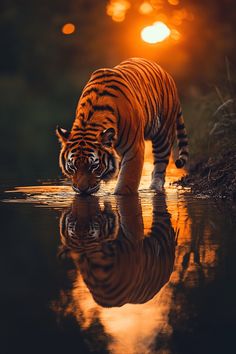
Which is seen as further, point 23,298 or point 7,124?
point 7,124

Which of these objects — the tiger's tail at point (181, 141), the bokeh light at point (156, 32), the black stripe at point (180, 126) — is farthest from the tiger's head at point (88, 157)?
the bokeh light at point (156, 32)

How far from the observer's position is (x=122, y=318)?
9.18 ft

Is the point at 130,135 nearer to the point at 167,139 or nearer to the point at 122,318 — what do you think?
the point at 167,139

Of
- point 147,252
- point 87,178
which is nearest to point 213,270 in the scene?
point 147,252

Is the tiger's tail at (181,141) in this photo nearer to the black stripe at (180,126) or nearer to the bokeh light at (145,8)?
the black stripe at (180,126)

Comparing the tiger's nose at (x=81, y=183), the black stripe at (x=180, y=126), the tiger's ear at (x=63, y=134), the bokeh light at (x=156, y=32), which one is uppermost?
the bokeh light at (x=156, y=32)

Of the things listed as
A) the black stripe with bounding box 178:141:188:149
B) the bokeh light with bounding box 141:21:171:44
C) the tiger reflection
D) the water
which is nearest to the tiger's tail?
the black stripe with bounding box 178:141:188:149

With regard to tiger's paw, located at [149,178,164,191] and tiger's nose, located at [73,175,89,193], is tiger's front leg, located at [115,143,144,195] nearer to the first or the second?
tiger's nose, located at [73,175,89,193]

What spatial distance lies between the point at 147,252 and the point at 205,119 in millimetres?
7423

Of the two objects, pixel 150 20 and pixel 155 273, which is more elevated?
pixel 150 20

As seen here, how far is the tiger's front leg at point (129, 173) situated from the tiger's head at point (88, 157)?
0.15 meters

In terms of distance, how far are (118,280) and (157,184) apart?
563cm

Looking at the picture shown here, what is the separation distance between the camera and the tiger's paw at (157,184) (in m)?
8.94

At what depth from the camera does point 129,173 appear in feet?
25.8
